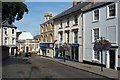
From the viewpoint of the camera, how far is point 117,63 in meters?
27.4

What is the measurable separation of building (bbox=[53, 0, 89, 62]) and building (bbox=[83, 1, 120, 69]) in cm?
204

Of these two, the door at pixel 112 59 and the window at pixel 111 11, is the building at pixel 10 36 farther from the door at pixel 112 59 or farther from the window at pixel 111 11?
the door at pixel 112 59

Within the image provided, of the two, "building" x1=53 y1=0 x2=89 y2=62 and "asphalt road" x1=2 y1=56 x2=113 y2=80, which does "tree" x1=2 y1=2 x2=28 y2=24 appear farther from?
"building" x1=53 y1=0 x2=89 y2=62

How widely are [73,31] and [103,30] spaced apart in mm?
12164

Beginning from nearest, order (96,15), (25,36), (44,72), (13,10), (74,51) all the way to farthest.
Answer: (44,72) → (13,10) → (96,15) → (74,51) → (25,36)

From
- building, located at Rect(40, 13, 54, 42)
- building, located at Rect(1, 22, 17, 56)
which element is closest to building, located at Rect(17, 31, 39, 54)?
building, located at Rect(1, 22, 17, 56)

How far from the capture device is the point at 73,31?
140 ft

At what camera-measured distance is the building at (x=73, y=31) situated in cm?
3934

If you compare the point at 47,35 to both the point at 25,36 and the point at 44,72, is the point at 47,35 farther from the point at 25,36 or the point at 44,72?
the point at 25,36

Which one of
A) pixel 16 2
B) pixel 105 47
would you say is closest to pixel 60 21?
pixel 16 2

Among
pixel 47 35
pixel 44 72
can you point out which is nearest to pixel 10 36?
pixel 47 35

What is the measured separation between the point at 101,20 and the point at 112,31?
3226mm

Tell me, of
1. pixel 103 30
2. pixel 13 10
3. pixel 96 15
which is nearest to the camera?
pixel 13 10

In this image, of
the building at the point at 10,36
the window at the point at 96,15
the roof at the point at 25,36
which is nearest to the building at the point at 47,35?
the building at the point at 10,36
